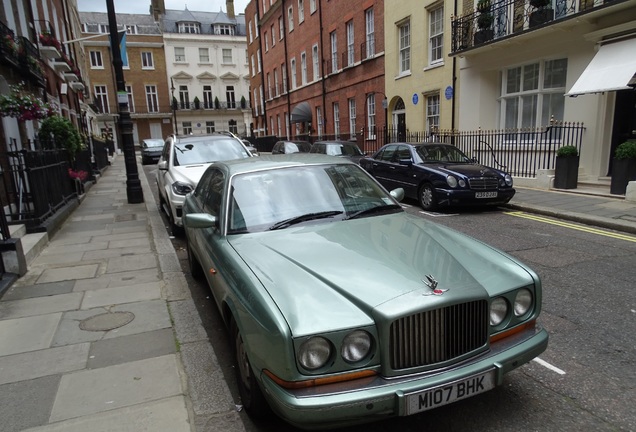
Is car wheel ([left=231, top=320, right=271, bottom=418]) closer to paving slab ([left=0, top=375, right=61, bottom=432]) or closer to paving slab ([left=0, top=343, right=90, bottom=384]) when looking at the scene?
paving slab ([left=0, top=375, right=61, bottom=432])

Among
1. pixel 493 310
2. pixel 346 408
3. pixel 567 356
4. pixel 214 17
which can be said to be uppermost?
pixel 214 17

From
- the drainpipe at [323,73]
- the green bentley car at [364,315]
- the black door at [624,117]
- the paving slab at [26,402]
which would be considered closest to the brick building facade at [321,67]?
the drainpipe at [323,73]

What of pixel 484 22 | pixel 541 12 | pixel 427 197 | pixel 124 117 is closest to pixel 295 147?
pixel 124 117

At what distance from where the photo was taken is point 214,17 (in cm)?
6194

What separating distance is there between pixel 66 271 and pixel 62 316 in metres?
1.71

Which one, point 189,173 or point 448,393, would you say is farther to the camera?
point 189,173

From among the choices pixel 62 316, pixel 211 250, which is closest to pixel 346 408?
pixel 211 250

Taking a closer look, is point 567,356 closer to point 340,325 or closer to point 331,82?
point 340,325

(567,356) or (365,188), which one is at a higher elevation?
(365,188)

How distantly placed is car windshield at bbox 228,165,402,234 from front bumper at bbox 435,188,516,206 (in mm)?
5298

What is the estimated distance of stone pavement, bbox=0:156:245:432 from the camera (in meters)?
2.76

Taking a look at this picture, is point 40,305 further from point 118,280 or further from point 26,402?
point 26,402

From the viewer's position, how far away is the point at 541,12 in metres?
11.6

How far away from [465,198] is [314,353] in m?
7.59
